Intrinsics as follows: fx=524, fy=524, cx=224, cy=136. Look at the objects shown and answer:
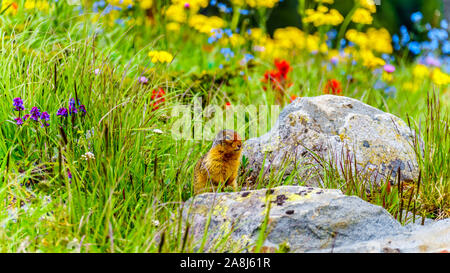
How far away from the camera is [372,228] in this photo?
9.18 feet

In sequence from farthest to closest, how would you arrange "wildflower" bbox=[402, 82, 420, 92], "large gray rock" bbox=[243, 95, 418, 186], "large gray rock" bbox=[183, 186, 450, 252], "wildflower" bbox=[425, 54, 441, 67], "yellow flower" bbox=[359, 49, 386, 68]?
"wildflower" bbox=[425, 54, 441, 67] < "wildflower" bbox=[402, 82, 420, 92] < "yellow flower" bbox=[359, 49, 386, 68] < "large gray rock" bbox=[243, 95, 418, 186] < "large gray rock" bbox=[183, 186, 450, 252]

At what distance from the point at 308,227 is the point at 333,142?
1.22 metres

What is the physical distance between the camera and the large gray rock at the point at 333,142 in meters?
3.77

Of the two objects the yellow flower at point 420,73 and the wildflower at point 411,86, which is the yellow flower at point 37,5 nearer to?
the wildflower at point 411,86

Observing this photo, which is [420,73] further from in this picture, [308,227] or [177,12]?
[308,227]

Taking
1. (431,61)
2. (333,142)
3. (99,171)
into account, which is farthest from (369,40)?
(99,171)

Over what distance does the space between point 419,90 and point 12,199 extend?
5695 millimetres

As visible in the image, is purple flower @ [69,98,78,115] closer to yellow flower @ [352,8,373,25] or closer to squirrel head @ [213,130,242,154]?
squirrel head @ [213,130,242,154]

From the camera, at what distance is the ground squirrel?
10.8ft

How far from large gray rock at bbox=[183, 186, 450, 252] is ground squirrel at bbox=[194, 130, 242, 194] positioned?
0.41 m

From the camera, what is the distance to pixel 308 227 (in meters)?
2.74

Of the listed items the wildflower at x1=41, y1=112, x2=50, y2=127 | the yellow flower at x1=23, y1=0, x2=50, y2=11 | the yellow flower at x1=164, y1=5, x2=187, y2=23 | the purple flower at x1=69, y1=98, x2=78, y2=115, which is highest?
the yellow flower at x1=23, y1=0, x2=50, y2=11

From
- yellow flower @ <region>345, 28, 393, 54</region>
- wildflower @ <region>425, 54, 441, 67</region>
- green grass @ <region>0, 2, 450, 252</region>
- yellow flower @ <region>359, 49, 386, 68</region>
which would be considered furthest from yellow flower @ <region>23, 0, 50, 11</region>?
wildflower @ <region>425, 54, 441, 67</region>
